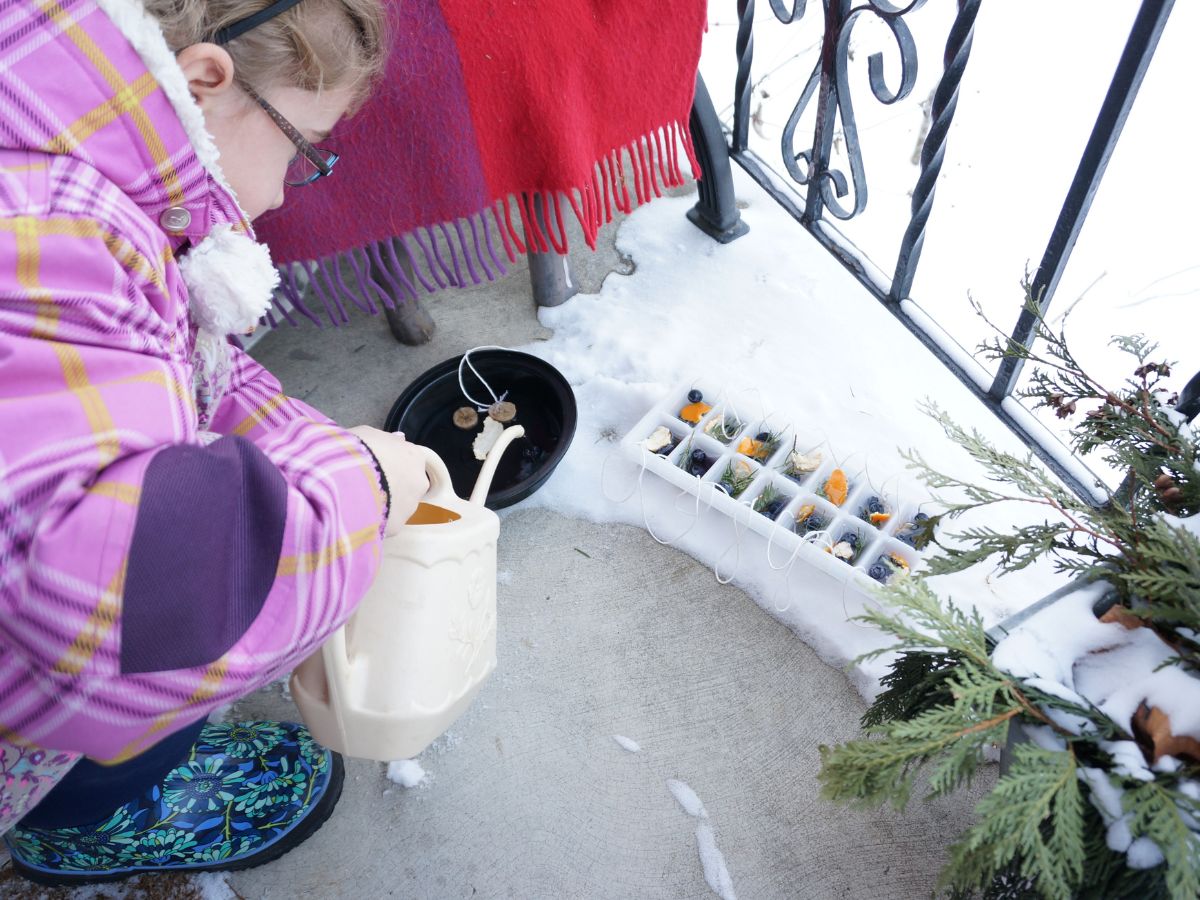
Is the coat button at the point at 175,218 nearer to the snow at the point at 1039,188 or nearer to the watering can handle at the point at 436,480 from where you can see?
the watering can handle at the point at 436,480

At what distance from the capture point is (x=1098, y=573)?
2.19 feet

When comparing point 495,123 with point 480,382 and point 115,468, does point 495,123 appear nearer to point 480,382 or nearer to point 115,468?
point 480,382

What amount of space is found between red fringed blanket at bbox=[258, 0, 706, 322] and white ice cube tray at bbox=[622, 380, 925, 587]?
1.02 feet

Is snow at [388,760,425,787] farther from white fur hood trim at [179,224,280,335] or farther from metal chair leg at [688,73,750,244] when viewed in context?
metal chair leg at [688,73,750,244]

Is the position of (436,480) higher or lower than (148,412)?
lower

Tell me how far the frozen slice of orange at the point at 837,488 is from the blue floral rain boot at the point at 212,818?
75 cm

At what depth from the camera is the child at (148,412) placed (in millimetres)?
584

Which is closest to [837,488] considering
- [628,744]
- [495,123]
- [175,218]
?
[628,744]

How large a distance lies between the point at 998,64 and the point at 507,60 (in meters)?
0.86

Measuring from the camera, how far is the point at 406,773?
112 centimetres

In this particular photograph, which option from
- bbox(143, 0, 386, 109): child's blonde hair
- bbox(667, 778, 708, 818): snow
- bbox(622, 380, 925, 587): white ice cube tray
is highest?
bbox(143, 0, 386, 109): child's blonde hair

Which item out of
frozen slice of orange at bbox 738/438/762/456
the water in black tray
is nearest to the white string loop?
the water in black tray

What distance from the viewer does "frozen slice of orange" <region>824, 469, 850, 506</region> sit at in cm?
123

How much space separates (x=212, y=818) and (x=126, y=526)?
594 mm
